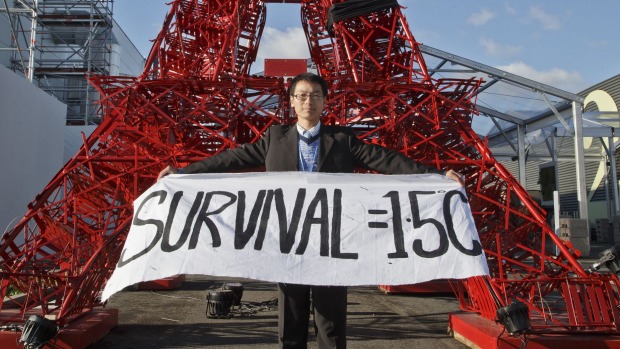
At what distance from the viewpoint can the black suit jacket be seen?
3.85 meters

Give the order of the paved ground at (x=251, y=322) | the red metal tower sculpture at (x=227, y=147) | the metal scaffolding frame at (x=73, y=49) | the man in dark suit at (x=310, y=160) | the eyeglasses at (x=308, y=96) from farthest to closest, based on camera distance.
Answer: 1. the metal scaffolding frame at (x=73, y=49)
2. the paved ground at (x=251, y=322)
3. the red metal tower sculpture at (x=227, y=147)
4. the eyeglasses at (x=308, y=96)
5. the man in dark suit at (x=310, y=160)

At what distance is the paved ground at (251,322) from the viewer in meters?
6.77

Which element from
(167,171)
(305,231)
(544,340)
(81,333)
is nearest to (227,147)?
(81,333)

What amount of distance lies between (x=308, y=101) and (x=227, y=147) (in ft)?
12.8

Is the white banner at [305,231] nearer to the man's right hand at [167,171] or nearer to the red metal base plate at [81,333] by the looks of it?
the man's right hand at [167,171]

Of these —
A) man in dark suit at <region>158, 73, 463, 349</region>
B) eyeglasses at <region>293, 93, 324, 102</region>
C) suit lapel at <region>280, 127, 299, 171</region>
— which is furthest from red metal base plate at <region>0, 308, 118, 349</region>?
eyeglasses at <region>293, 93, 324, 102</region>

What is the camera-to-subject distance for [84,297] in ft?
20.8

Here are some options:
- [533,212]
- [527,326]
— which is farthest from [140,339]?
[533,212]

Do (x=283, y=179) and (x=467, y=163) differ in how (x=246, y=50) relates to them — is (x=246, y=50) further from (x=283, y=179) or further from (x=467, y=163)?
(x=283, y=179)

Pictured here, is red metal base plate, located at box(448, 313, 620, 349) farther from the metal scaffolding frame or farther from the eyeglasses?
the metal scaffolding frame

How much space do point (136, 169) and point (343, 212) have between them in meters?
3.66

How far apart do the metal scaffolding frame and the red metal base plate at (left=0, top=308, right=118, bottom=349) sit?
1868cm

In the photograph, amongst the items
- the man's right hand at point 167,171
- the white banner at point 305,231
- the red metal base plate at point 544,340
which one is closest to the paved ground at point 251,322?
the red metal base plate at point 544,340

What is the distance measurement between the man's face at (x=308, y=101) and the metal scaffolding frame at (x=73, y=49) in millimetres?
22283
